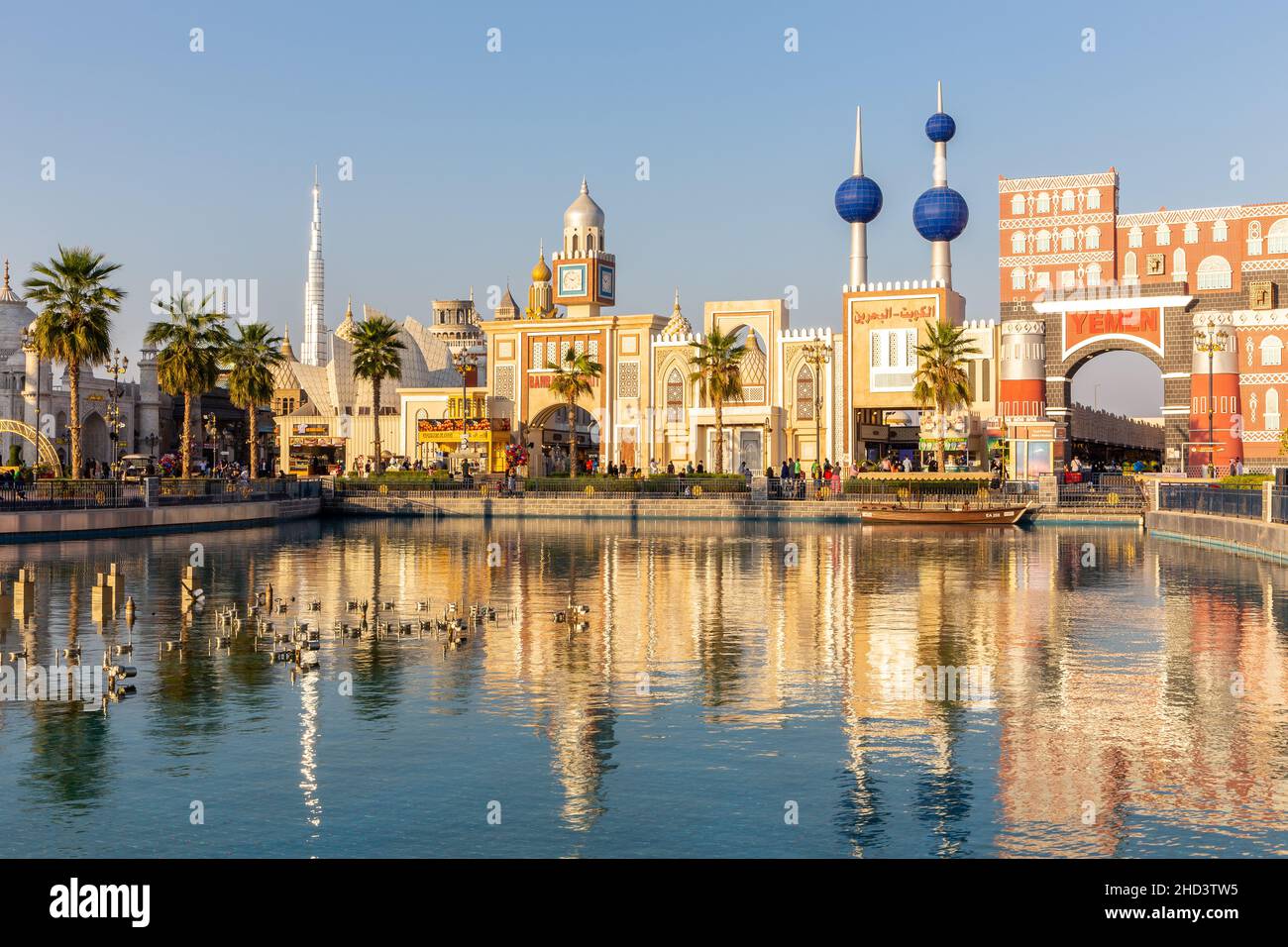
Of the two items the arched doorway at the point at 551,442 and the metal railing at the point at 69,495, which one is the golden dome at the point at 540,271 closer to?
the arched doorway at the point at 551,442

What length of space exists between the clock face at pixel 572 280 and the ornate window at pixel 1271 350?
4380 centimetres

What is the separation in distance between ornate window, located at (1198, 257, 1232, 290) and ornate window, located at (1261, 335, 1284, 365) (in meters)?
6.22

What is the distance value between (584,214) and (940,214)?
81.3ft

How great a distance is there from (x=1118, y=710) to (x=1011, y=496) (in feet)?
152

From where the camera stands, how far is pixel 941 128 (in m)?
96.8

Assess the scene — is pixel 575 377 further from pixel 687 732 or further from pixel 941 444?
pixel 687 732

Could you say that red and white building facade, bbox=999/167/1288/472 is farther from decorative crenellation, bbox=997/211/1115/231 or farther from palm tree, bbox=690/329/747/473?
palm tree, bbox=690/329/747/473

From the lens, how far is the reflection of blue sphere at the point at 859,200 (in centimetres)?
9412

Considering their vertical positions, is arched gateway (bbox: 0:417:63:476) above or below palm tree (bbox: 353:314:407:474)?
below

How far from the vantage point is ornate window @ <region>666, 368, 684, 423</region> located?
88.8 metres

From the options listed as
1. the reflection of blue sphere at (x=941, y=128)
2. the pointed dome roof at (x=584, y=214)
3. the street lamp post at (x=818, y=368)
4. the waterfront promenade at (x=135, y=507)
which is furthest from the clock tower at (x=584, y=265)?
the waterfront promenade at (x=135, y=507)

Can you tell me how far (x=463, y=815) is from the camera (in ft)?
38.6

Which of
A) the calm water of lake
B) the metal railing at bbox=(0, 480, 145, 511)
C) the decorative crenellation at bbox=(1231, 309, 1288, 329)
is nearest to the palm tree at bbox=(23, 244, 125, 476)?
the metal railing at bbox=(0, 480, 145, 511)
